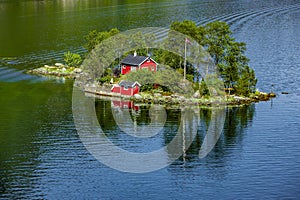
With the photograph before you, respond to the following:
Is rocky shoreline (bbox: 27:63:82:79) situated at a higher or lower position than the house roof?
lower

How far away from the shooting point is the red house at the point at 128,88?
7173 centimetres

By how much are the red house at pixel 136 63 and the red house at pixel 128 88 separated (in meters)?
4.77

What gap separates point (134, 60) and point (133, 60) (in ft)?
0.49

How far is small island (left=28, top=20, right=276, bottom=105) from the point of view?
233 feet

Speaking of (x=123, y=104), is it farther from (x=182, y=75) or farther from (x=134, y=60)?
(x=134, y=60)

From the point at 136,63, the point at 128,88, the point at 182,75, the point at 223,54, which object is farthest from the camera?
the point at 136,63

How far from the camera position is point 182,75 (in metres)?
74.3

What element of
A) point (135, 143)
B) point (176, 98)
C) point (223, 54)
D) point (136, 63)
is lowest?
point (135, 143)

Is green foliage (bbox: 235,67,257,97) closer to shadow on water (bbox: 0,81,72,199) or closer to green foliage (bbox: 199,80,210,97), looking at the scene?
green foliage (bbox: 199,80,210,97)

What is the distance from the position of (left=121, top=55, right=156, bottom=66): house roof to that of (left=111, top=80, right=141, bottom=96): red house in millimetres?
5494

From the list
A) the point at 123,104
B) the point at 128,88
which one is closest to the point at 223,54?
the point at 128,88

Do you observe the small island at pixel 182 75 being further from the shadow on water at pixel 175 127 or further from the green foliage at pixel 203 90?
the shadow on water at pixel 175 127

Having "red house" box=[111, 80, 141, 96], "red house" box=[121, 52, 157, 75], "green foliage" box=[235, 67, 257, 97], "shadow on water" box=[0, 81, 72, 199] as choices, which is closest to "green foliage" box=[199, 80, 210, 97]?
"green foliage" box=[235, 67, 257, 97]

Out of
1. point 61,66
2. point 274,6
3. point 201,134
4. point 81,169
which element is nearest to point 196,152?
point 201,134
